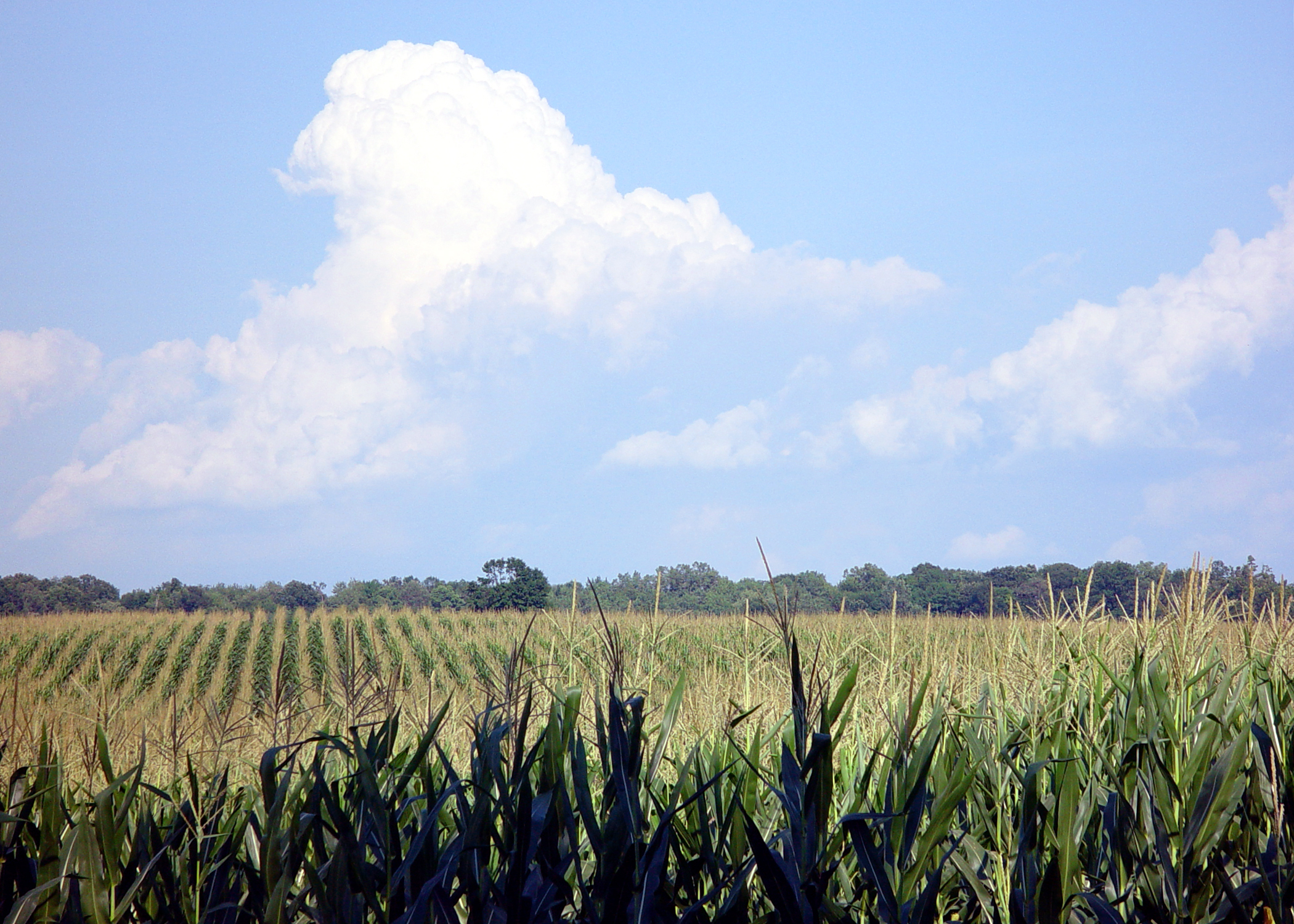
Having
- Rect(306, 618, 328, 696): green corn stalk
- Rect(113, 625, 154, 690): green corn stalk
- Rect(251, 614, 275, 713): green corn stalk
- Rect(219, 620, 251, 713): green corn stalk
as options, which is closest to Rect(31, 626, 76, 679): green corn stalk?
Rect(113, 625, 154, 690): green corn stalk

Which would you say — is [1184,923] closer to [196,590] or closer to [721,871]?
[721,871]

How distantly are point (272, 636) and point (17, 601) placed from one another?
42148 mm

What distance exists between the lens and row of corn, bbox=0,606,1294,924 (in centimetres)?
192

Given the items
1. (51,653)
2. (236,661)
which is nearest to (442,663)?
(236,661)

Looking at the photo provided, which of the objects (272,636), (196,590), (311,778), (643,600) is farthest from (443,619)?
(196,590)

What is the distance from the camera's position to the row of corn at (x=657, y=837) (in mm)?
1921

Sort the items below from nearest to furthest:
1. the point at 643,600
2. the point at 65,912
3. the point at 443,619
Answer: the point at 65,912
the point at 643,600
the point at 443,619

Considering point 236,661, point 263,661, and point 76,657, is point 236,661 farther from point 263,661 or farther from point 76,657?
point 76,657

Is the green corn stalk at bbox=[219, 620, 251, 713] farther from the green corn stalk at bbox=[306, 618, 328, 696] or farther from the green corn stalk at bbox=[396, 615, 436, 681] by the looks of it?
the green corn stalk at bbox=[396, 615, 436, 681]

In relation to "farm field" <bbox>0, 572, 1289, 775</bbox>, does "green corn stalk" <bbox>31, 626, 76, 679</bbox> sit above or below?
below

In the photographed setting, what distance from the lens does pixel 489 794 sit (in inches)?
79.5

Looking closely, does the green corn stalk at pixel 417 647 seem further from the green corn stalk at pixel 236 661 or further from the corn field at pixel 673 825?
the corn field at pixel 673 825

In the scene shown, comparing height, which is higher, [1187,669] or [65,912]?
[1187,669]

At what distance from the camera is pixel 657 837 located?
192 centimetres
